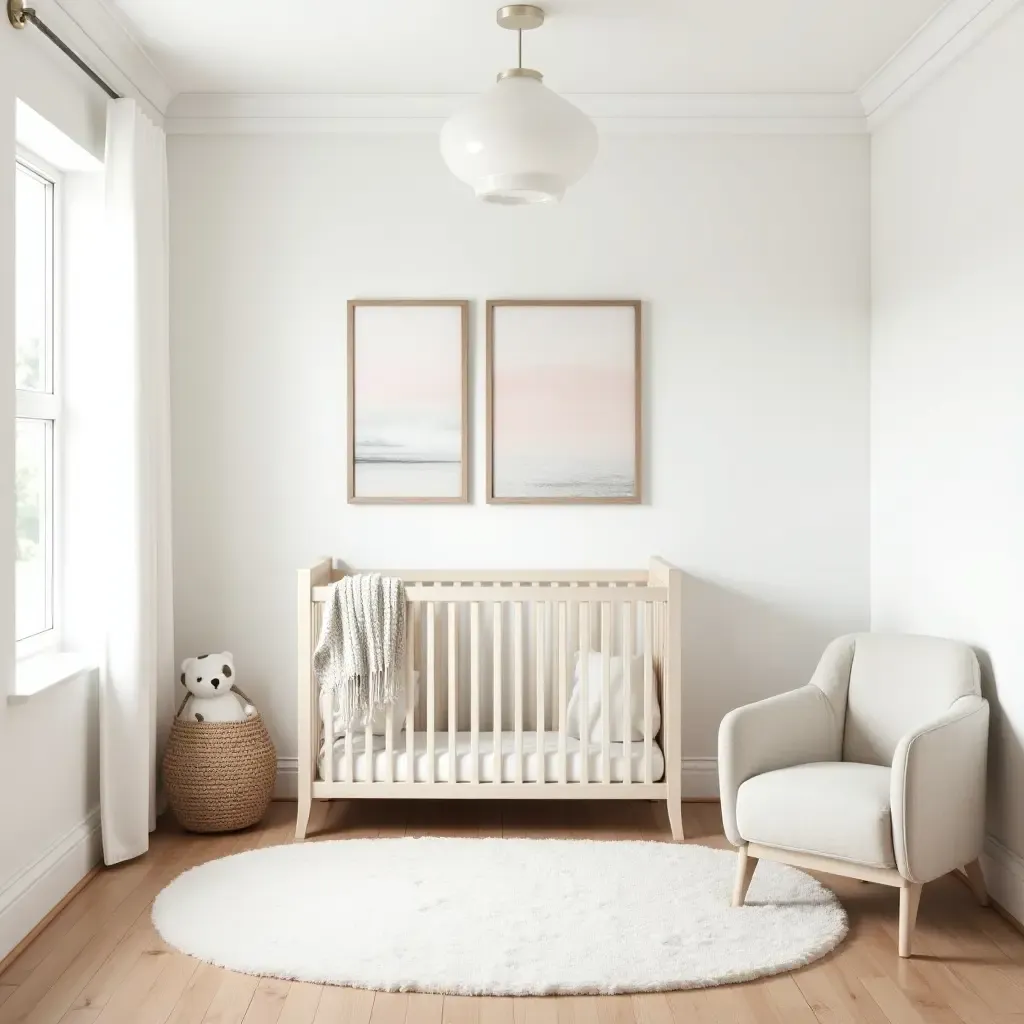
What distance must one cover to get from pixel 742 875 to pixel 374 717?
1.24m

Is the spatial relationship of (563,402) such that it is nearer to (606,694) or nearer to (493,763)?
(606,694)

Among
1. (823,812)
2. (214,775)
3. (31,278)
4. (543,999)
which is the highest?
(31,278)

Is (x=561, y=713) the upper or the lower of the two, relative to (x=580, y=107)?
lower

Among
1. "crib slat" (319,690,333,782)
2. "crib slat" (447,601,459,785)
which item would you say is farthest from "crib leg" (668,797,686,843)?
"crib slat" (319,690,333,782)

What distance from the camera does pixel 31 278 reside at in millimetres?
3160

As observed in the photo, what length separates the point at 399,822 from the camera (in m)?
3.60

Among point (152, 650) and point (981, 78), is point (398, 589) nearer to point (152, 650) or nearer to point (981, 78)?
point (152, 650)

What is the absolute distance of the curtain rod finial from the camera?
255 centimetres

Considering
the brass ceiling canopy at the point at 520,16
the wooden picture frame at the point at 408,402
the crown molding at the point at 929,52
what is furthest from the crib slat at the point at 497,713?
the crown molding at the point at 929,52

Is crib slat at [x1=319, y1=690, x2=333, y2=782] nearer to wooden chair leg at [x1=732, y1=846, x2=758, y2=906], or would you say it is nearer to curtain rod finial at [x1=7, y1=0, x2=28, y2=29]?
wooden chair leg at [x1=732, y1=846, x2=758, y2=906]

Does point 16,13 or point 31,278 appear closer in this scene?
point 16,13

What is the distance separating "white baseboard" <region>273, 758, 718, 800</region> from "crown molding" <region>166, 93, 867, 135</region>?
87.7 inches

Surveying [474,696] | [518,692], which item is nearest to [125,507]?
[474,696]

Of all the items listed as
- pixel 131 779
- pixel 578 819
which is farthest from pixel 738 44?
pixel 131 779
